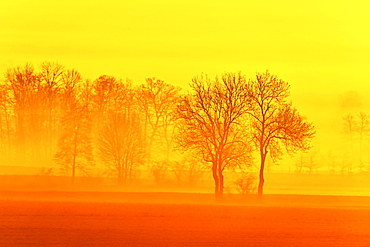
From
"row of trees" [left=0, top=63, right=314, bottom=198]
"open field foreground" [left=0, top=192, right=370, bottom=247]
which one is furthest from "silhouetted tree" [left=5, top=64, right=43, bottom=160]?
"open field foreground" [left=0, top=192, right=370, bottom=247]

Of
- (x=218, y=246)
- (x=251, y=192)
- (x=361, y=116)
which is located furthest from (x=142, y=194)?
(x=361, y=116)

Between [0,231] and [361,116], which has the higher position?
[361,116]

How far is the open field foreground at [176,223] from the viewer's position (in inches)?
1389

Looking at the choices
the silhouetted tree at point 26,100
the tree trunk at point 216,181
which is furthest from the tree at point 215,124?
the silhouetted tree at point 26,100

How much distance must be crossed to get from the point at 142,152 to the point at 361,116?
112ft

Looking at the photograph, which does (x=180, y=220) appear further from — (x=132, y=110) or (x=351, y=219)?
(x=132, y=110)

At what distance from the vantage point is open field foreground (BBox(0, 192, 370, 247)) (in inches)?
1389

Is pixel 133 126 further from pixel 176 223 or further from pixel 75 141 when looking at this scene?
pixel 176 223

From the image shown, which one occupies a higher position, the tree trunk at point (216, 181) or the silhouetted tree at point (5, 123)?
Answer: the silhouetted tree at point (5, 123)

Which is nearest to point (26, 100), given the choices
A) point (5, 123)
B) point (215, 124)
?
point (5, 123)

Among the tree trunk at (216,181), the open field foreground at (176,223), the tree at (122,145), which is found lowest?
the open field foreground at (176,223)

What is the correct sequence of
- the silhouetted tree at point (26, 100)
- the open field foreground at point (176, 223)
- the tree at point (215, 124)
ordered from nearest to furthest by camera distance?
the open field foreground at point (176, 223)
the tree at point (215, 124)
the silhouetted tree at point (26, 100)

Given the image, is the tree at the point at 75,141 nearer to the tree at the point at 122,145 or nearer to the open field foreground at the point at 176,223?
the tree at the point at 122,145

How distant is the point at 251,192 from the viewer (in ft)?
220
